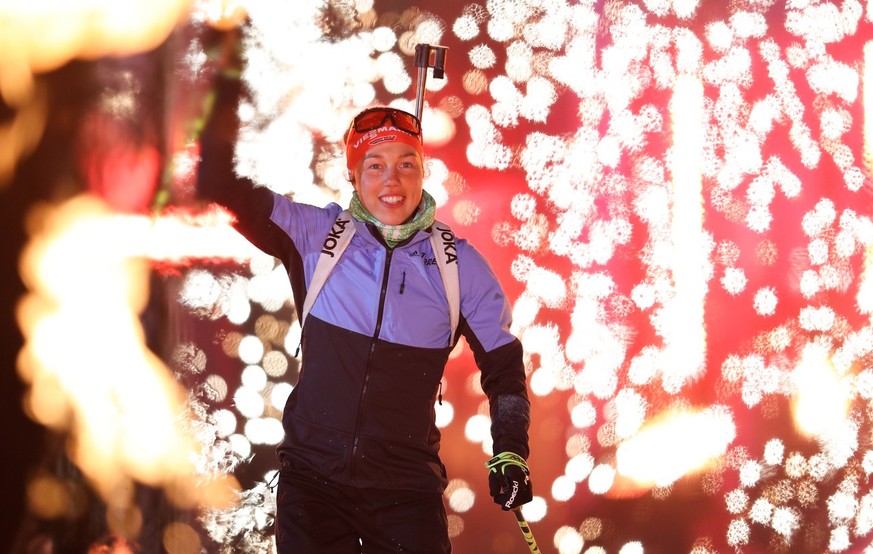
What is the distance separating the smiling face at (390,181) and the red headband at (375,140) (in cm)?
1

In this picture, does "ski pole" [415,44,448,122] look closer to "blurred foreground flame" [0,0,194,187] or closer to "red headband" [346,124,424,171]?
"red headband" [346,124,424,171]

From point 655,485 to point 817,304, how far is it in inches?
46.5

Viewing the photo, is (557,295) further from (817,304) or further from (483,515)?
(817,304)

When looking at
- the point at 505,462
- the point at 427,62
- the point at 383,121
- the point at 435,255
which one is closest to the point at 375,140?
the point at 383,121

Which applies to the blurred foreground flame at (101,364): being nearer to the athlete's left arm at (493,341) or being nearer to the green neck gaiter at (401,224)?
the green neck gaiter at (401,224)

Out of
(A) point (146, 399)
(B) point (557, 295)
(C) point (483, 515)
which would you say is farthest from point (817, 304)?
(A) point (146, 399)

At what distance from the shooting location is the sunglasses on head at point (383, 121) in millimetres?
2459

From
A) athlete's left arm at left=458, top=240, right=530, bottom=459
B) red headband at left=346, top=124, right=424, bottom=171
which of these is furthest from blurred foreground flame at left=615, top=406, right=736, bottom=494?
red headband at left=346, top=124, right=424, bottom=171

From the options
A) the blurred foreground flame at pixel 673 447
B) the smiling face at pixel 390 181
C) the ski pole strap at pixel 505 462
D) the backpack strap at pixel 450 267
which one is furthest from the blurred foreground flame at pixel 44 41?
the blurred foreground flame at pixel 673 447

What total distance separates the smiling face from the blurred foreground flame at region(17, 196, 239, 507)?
109cm

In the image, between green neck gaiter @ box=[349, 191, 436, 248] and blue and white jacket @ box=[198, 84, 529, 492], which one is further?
green neck gaiter @ box=[349, 191, 436, 248]

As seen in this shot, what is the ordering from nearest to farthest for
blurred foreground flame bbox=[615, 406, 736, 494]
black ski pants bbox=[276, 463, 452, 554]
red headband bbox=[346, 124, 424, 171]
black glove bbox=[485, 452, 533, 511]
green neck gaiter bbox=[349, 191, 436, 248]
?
black ski pants bbox=[276, 463, 452, 554] < black glove bbox=[485, 452, 533, 511] < green neck gaiter bbox=[349, 191, 436, 248] < red headband bbox=[346, 124, 424, 171] < blurred foreground flame bbox=[615, 406, 736, 494]

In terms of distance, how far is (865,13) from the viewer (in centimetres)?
411

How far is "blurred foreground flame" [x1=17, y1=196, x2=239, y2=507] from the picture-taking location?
288 cm
